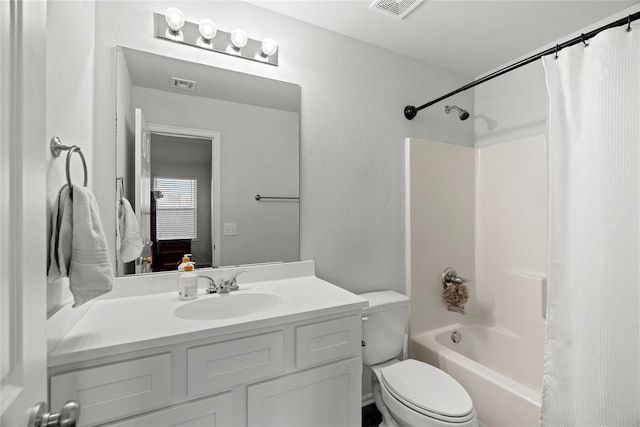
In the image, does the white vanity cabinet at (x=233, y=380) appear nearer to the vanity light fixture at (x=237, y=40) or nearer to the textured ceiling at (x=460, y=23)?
the vanity light fixture at (x=237, y=40)

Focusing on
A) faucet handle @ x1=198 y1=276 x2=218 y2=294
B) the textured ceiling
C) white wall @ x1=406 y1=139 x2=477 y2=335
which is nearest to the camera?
faucet handle @ x1=198 y1=276 x2=218 y2=294

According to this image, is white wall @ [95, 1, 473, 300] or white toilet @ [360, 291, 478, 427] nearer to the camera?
white toilet @ [360, 291, 478, 427]

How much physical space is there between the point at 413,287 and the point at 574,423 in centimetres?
101

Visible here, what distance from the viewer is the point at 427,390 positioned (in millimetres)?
1414

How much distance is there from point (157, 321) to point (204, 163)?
0.76 meters

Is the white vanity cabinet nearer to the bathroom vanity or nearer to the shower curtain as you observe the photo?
the bathroom vanity

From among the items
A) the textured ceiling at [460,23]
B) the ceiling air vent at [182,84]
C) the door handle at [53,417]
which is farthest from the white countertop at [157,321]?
the textured ceiling at [460,23]

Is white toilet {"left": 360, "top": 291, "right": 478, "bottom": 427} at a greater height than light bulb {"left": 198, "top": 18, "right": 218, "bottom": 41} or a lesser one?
lesser

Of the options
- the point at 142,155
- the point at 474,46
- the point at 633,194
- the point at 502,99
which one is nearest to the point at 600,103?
the point at 633,194

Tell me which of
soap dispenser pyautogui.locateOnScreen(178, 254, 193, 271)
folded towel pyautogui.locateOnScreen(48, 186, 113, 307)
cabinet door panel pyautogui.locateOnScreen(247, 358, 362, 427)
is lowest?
cabinet door panel pyautogui.locateOnScreen(247, 358, 362, 427)

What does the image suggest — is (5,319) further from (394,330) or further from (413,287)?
(413,287)

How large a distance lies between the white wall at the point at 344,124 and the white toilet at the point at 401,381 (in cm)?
24

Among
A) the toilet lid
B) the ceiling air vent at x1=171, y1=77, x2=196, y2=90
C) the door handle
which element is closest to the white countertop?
the door handle

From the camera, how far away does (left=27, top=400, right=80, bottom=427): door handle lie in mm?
484
